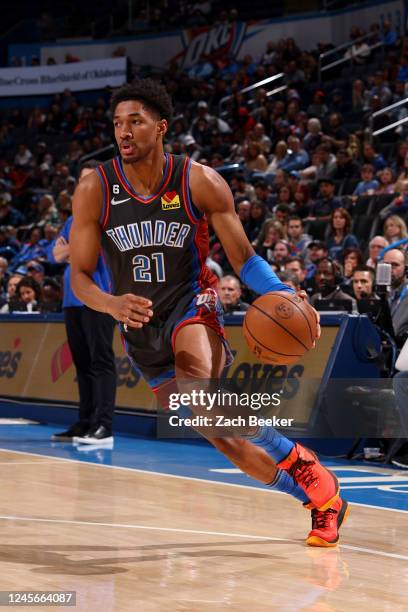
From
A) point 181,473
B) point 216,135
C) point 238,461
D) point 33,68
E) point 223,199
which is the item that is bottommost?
point 181,473

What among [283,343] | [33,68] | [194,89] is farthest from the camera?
[33,68]

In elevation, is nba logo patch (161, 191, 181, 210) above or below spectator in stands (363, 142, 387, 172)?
below

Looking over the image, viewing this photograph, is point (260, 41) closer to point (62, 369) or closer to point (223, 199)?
point (62, 369)

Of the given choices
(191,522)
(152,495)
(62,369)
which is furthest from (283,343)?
(62,369)

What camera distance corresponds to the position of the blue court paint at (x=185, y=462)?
23.4 feet

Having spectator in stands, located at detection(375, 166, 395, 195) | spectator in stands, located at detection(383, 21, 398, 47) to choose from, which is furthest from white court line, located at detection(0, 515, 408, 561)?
spectator in stands, located at detection(383, 21, 398, 47)

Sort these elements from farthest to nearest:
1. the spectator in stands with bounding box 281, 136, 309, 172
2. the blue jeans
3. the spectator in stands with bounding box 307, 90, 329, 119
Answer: the spectator in stands with bounding box 307, 90, 329, 119, the spectator in stands with bounding box 281, 136, 309, 172, the blue jeans

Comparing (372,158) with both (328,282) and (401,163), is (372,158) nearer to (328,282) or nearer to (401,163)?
(401,163)

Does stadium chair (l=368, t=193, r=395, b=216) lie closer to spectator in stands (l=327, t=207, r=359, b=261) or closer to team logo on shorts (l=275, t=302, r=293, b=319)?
spectator in stands (l=327, t=207, r=359, b=261)

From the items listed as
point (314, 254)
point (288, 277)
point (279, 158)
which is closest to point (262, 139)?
point (279, 158)

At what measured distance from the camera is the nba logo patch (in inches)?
205

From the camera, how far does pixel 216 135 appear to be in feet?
67.8

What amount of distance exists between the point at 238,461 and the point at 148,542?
2.08 ft

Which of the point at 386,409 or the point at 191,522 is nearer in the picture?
the point at 191,522
